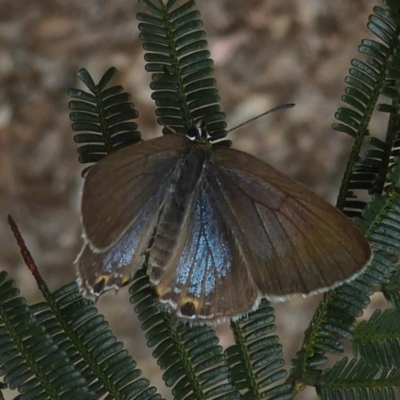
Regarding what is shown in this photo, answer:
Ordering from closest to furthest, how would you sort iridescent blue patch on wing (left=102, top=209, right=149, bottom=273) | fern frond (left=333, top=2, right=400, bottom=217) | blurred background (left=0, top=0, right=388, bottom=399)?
fern frond (left=333, top=2, right=400, bottom=217) < iridescent blue patch on wing (left=102, top=209, right=149, bottom=273) < blurred background (left=0, top=0, right=388, bottom=399)

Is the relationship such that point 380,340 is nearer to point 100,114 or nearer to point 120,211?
point 120,211

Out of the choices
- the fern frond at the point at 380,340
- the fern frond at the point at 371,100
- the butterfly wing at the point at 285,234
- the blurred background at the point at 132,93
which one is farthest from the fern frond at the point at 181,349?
the blurred background at the point at 132,93

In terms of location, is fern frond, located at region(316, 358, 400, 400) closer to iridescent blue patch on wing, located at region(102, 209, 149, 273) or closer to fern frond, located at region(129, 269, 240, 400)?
fern frond, located at region(129, 269, 240, 400)

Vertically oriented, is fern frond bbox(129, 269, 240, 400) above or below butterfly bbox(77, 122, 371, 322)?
below

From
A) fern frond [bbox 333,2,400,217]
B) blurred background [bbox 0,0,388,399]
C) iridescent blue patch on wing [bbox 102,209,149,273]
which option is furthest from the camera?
blurred background [bbox 0,0,388,399]

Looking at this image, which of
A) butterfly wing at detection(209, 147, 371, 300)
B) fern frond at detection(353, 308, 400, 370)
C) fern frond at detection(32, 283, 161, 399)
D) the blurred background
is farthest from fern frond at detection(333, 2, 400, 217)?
the blurred background

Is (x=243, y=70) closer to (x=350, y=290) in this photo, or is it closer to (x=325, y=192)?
(x=325, y=192)

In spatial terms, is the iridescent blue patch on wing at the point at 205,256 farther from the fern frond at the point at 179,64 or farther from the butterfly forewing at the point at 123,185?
the fern frond at the point at 179,64
